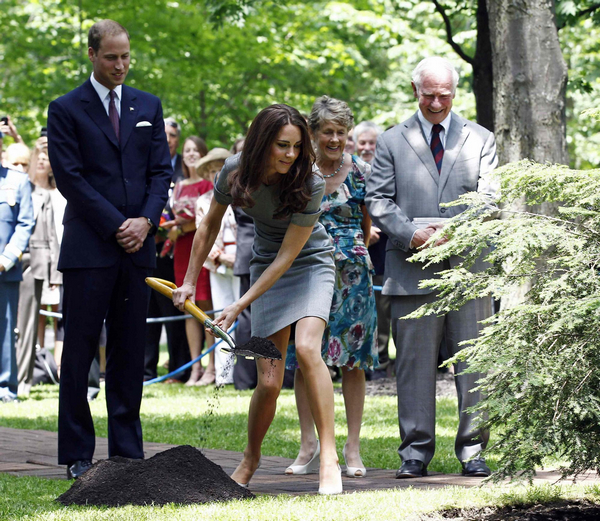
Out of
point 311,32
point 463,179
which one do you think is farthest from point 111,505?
point 311,32

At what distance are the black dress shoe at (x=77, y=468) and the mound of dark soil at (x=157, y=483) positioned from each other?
Answer: 0.55m

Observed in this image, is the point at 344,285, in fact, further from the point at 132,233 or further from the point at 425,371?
the point at 132,233

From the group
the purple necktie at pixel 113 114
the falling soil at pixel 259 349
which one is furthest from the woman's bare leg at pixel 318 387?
the purple necktie at pixel 113 114

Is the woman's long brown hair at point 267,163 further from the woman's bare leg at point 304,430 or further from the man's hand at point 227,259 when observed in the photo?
the man's hand at point 227,259

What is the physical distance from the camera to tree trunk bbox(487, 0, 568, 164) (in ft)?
27.1

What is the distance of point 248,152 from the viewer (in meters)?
5.55

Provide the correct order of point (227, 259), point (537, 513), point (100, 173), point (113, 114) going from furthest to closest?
point (227, 259) < point (113, 114) < point (100, 173) < point (537, 513)

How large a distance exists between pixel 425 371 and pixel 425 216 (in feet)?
3.36

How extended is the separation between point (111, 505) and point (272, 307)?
1.46 metres

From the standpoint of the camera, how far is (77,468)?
6.07m

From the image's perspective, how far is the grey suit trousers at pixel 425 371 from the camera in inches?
255

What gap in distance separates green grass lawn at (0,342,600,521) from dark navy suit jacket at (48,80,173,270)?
1199 millimetres

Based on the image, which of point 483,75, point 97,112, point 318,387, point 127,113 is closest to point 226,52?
point 483,75

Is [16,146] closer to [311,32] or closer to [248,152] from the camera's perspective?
[248,152]
